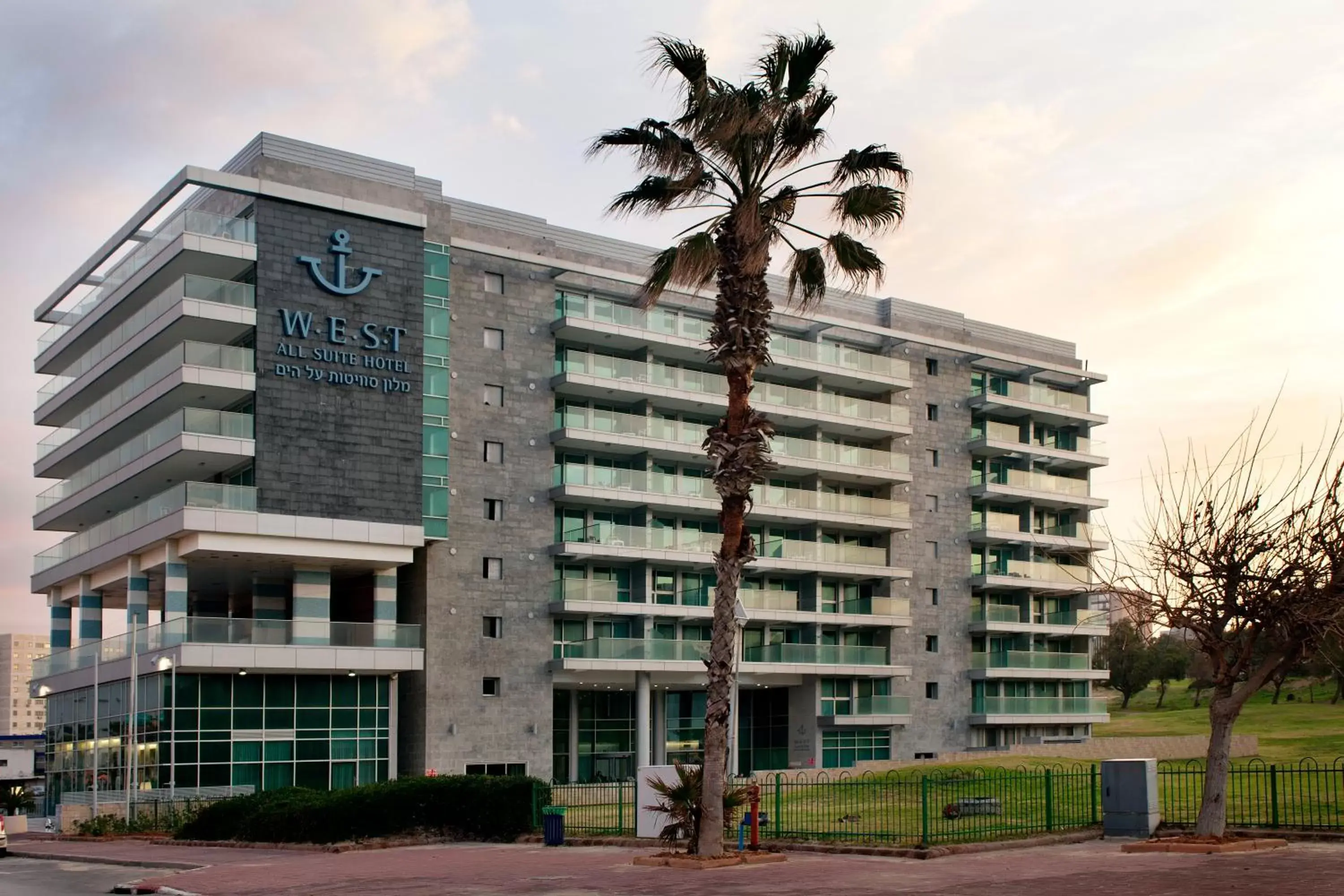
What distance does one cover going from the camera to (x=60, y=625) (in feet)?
210

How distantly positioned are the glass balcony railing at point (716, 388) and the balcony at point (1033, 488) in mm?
6486

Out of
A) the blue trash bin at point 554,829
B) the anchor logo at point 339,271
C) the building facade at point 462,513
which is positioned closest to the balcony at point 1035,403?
the building facade at point 462,513

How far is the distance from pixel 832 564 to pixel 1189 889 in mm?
50853

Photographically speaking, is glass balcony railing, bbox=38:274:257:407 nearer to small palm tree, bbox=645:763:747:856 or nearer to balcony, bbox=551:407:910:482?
balcony, bbox=551:407:910:482

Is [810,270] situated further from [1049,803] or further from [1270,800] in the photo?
[1270,800]

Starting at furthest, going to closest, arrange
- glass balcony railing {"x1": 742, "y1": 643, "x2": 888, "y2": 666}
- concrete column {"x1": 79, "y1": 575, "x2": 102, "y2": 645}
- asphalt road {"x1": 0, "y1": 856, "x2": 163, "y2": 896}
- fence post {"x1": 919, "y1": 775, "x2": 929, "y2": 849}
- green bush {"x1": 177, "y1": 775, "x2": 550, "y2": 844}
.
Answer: glass balcony railing {"x1": 742, "y1": 643, "x2": 888, "y2": 666}, concrete column {"x1": 79, "y1": 575, "x2": 102, "y2": 645}, green bush {"x1": 177, "y1": 775, "x2": 550, "y2": 844}, fence post {"x1": 919, "y1": 775, "x2": 929, "y2": 849}, asphalt road {"x1": 0, "y1": 856, "x2": 163, "y2": 896}

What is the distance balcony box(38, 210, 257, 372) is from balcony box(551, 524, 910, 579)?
1765 centimetres

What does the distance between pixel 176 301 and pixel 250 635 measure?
41.3ft

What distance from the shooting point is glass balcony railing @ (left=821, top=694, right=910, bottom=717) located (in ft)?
228

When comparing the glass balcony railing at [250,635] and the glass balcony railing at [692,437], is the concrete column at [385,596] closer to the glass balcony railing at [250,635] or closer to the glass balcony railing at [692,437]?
the glass balcony railing at [250,635]

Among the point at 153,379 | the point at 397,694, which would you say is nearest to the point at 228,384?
the point at 153,379

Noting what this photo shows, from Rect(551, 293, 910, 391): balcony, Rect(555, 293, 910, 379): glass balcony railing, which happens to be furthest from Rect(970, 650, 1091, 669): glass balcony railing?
Rect(555, 293, 910, 379): glass balcony railing

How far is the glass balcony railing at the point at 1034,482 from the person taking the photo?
77.8m

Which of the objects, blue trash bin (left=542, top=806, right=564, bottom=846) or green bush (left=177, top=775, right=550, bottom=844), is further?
green bush (left=177, top=775, right=550, bottom=844)
